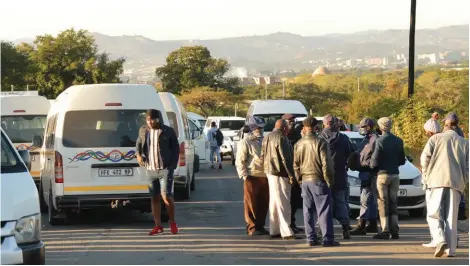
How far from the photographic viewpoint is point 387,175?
1394 centimetres

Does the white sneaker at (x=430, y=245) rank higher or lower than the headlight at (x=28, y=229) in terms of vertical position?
lower

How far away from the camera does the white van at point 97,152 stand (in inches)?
601

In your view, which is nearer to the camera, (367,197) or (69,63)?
(367,197)


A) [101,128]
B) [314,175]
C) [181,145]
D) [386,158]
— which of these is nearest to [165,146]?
[101,128]

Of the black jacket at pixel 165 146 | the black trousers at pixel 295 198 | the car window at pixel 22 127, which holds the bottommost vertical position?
the black trousers at pixel 295 198

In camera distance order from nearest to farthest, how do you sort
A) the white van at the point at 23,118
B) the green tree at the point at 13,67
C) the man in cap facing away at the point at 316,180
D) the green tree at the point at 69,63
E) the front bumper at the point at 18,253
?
the front bumper at the point at 18,253 → the man in cap facing away at the point at 316,180 → the white van at the point at 23,118 → the green tree at the point at 13,67 → the green tree at the point at 69,63

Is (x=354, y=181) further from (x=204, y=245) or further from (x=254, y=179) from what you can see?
(x=204, y=245)

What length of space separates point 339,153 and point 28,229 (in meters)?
6.26

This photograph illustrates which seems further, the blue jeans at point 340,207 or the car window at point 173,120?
the car window at point 173,120

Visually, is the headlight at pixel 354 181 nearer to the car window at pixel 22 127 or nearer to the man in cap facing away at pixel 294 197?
the man in cap facing away at pixel 294 197

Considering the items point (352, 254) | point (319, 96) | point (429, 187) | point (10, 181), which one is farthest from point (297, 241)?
point (319, 96)

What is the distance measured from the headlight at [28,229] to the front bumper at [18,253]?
0.06m

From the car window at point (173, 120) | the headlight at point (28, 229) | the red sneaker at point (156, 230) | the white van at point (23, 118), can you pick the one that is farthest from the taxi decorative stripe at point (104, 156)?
the headlight at point (28, 229)

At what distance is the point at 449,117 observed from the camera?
12547 mm
